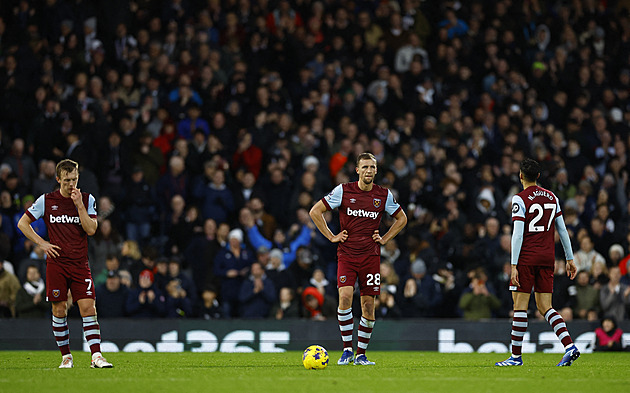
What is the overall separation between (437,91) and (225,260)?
291 inches

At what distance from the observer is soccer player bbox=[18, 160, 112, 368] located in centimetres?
1135

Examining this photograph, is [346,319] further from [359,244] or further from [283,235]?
[283,235]

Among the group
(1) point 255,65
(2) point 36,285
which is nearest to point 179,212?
(2) point 36,285

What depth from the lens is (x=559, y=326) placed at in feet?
38.7

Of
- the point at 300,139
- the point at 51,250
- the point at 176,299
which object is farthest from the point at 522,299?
the point at 300,139

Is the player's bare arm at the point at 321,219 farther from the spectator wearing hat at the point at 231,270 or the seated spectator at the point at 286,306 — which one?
the spectator wearing hat at the point at 231,270

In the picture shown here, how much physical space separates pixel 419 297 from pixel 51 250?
8106 mm

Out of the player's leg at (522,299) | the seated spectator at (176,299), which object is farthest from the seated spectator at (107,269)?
the player's leg at (522,299)

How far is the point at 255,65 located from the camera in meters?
22.1

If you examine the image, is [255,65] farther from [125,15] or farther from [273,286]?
[273,286]

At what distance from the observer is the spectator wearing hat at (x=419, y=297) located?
1766cm

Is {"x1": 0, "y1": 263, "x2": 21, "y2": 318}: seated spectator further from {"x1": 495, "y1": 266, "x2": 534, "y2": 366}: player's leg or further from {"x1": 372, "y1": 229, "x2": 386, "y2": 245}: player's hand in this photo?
{"x1": 495, "y1": 266, "x2": 534, "y2": 366}: player's leg

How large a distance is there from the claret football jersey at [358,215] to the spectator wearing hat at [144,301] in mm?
5607

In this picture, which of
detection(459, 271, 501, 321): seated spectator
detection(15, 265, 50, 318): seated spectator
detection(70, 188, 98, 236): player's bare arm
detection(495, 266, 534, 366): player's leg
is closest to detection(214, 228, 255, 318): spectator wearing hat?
detection(15, 265, 50, 318): seated spectator
